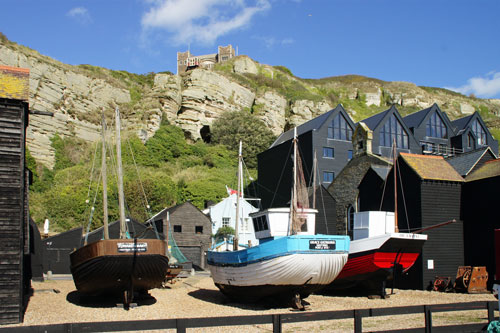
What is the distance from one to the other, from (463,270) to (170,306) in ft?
49.5

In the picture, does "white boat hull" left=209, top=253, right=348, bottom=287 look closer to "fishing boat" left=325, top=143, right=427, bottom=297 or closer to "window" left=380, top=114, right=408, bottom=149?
"fishing boat" left=325, top=143, right=427, bottom=297

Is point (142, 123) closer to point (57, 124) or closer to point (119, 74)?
point (57, 124)

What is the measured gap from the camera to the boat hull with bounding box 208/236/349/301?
16.8m

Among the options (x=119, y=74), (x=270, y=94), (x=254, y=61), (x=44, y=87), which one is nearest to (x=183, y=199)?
(x=44, y=87)

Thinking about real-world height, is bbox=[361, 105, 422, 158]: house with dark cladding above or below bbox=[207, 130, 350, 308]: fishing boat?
above

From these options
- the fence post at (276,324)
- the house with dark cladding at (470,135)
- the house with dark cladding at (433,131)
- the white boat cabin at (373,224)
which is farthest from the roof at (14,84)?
the house with dark cladding at (470,135)

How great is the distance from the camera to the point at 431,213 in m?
25.1

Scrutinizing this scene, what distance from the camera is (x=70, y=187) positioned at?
149 feet

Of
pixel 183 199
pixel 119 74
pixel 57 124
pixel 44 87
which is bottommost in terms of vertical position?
pixel 183 199

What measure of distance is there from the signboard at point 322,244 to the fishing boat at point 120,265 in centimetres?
579

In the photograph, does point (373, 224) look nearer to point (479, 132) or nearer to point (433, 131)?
point (433, 131)

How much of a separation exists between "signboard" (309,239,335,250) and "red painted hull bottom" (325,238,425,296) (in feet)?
13.8

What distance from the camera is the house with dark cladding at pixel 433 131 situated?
49.4m

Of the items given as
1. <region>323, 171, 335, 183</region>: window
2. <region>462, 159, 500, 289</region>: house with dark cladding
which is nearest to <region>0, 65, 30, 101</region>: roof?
<region>462, 159, 500, 289</region>: house with dark cladding
